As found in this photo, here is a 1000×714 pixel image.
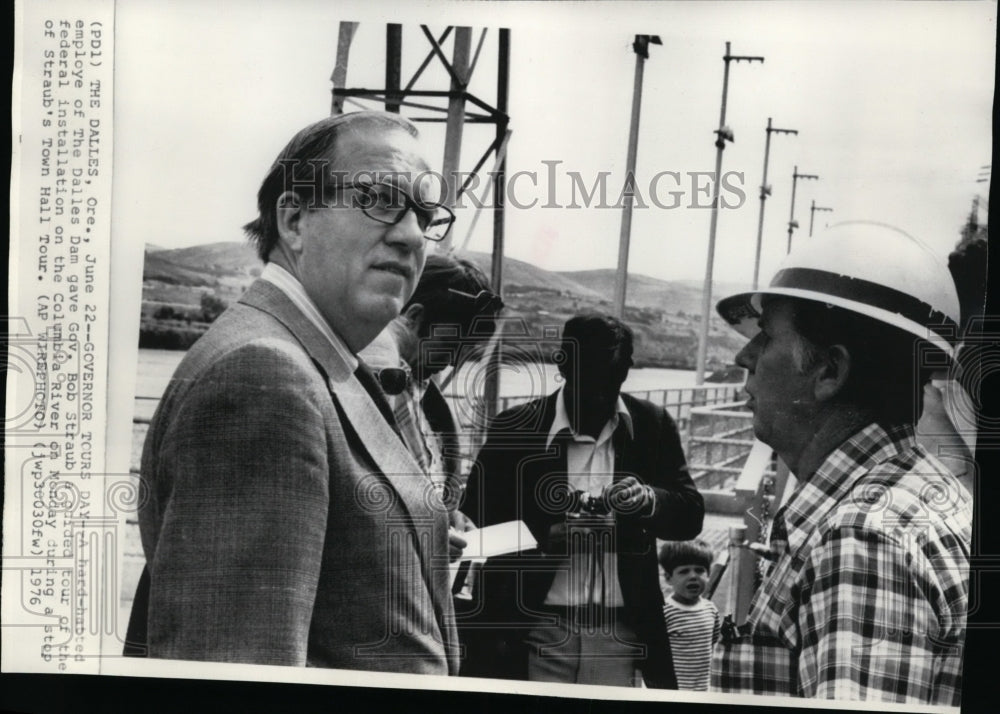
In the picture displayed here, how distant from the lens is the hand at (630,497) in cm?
356

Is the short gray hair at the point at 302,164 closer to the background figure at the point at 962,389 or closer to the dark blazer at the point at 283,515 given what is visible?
the dark blazer at the point at 283,515

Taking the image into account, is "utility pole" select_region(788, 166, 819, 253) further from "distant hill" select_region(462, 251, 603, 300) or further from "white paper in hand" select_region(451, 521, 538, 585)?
"white paper in hand" select_region(451, 521, 538, 585)

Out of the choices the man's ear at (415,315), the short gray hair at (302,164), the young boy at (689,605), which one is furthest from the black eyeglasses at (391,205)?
the young boy at (689,605)

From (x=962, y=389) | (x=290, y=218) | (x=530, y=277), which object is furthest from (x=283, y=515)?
(x=962, y=389)

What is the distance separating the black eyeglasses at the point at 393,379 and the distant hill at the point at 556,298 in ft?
1.25

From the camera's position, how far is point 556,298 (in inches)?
139

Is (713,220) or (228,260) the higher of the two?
(713,220)

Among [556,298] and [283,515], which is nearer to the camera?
[283,515]

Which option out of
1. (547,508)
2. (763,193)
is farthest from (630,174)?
(547,508)

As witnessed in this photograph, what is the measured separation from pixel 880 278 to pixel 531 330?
1078 millimetres

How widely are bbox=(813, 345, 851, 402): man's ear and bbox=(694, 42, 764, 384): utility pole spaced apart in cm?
35

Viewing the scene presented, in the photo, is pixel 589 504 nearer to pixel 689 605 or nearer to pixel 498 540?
pixel 498 540

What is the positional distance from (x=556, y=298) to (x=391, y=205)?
1.92 feet

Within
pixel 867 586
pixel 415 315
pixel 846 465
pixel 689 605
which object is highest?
pixel 415 315
